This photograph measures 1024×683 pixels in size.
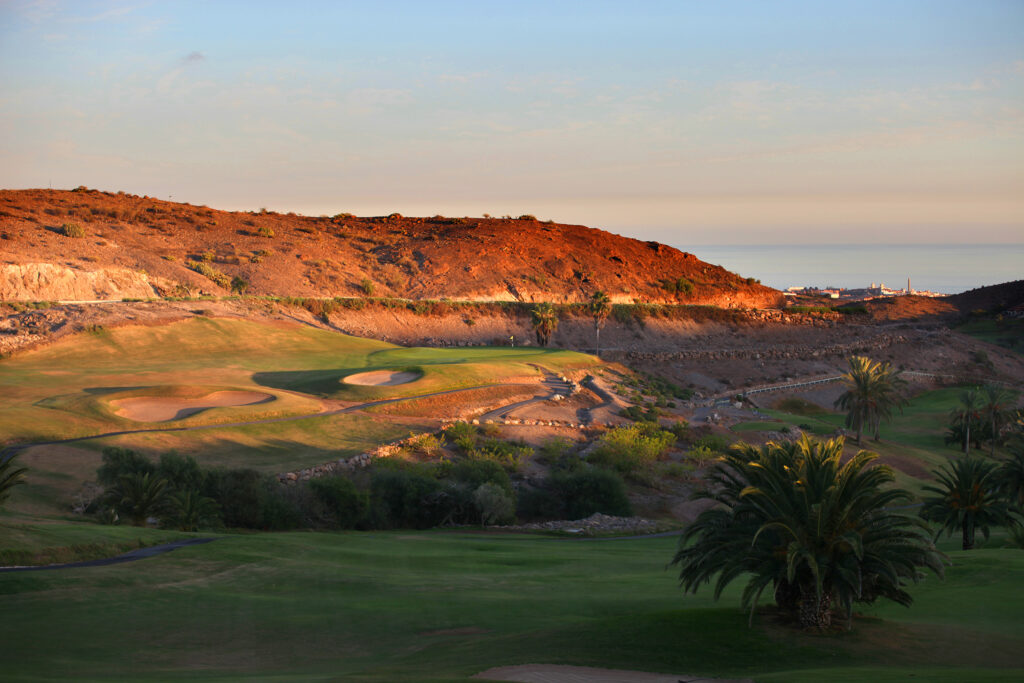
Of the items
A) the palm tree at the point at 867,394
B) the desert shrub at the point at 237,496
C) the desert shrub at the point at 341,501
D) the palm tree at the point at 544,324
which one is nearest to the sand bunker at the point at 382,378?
the desert shrub at the point at 341,501

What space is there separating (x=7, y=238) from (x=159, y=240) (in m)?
19.0

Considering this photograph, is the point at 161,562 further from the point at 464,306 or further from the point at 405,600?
the point at 464,306

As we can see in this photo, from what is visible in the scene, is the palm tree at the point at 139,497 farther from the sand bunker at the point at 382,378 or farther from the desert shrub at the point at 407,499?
the sand bunker at the point at 382,378

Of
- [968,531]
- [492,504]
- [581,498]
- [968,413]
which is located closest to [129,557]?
[492,504]

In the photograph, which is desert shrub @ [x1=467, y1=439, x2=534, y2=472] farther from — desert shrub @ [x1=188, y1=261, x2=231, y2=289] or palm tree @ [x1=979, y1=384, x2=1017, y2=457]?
desert shrub @ [x1=188, y1=261, x2=231, y2=289]

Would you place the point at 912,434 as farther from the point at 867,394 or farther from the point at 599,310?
the point at 599,310

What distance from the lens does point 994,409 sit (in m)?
61.9

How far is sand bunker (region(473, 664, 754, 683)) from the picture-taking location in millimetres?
13719

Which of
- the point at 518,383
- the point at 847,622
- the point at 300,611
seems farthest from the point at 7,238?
the point at 847,622

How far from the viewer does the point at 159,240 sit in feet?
347

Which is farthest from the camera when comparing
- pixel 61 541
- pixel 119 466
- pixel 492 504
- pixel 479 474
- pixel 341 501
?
pixel 479 474

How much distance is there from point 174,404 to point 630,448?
86.3ft

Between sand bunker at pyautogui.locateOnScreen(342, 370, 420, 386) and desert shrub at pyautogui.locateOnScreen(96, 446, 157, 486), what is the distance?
24.2 m

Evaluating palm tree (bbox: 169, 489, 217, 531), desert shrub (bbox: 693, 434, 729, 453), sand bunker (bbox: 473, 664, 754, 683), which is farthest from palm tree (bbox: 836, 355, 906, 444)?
sand bunker (bbox: 473, 664, 754, 683)
